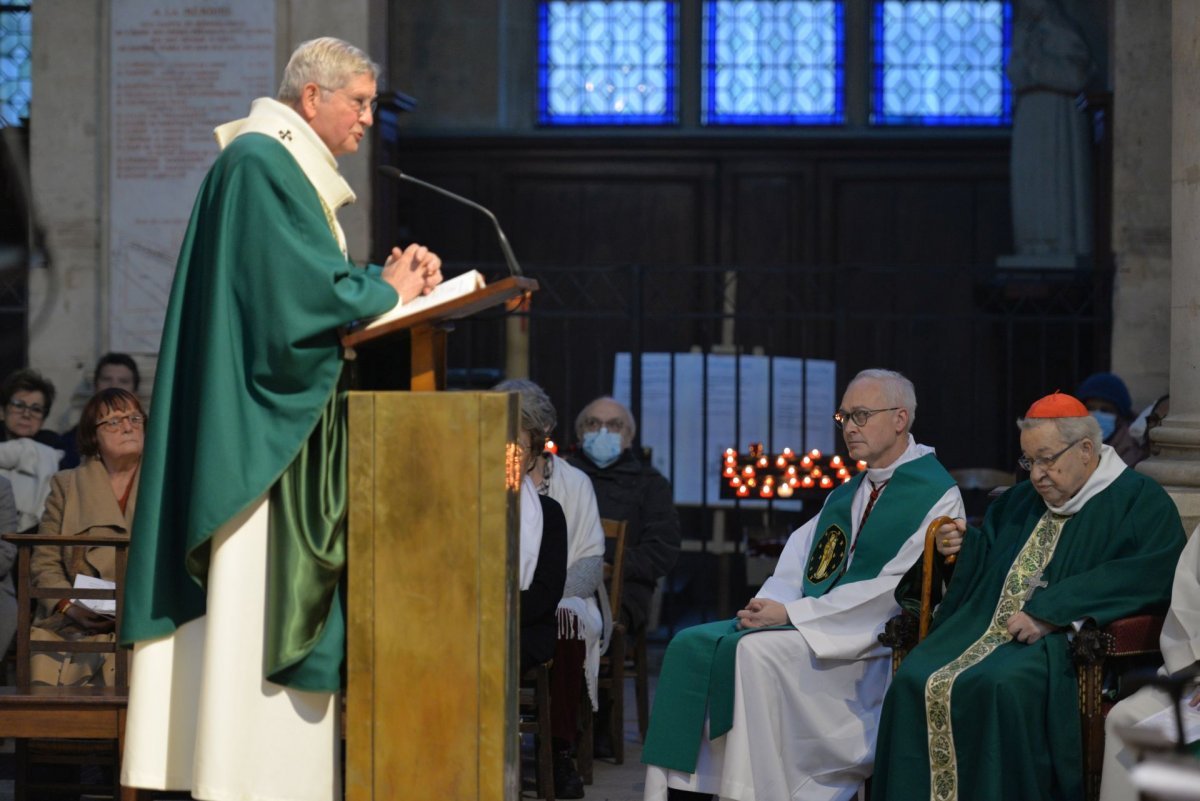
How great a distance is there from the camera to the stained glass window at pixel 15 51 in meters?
11.8

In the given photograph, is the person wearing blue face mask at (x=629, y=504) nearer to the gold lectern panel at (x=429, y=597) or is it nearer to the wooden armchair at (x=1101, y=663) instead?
the wooden armchair at (x=1101, y=663)

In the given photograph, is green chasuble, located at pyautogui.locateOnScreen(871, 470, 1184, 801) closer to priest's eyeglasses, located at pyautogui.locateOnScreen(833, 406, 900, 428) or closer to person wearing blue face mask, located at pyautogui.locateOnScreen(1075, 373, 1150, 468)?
priest's eyeglasses, located at pyautogui.locateOnScreen(833, 406, 900, 428)

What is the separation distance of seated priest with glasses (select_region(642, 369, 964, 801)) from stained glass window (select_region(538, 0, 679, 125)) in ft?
24.5

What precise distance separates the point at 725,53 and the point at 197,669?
9472 mm

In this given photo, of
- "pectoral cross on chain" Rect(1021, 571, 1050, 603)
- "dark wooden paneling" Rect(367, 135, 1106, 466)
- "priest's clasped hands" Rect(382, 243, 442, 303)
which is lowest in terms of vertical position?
"pectoral cross on chain" Rect(1021, 571, 1050, 603)

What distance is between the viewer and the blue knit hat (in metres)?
8.44

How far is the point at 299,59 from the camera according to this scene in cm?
379

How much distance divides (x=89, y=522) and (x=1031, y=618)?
10.1ft

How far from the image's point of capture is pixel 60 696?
5.13 meters

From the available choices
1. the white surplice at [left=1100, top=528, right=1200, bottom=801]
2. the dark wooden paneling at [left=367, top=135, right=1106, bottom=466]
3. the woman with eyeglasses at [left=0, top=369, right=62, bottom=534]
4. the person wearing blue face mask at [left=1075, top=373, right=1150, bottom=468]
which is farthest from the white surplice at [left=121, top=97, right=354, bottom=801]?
the dark wooden paneling at [left=367, top=135, right=1106, bottom=466]

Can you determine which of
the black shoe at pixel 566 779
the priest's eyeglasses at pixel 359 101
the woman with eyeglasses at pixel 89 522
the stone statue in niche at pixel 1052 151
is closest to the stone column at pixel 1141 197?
the stone statue in niche at pixel 1052 151

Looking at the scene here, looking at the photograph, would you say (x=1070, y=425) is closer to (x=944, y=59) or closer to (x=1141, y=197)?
(x=1141, y=197)

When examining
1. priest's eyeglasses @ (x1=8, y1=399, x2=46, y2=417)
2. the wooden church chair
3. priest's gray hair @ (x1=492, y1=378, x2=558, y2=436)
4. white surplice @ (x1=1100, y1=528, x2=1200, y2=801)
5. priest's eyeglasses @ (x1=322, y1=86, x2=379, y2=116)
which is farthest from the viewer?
priest's eyeglasses @ (x1=8, y1=399, x2=46, y2=417)

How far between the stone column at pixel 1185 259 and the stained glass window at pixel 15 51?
25.5ft
